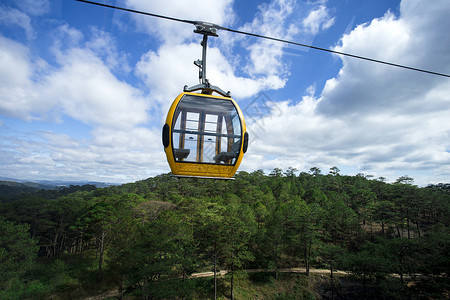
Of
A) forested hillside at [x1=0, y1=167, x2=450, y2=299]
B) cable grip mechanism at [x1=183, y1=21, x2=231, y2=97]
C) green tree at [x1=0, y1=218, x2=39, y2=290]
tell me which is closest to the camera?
cable grip mechanism at [x1=183, y1=21, x2=231, y2=97]

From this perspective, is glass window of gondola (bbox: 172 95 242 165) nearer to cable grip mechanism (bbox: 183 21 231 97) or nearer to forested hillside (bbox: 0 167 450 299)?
cable grip mechanism (bbox: 183 21 231 97)

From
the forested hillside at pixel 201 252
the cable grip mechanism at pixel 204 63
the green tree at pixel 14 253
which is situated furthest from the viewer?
the forested hillside at pixel 201 252

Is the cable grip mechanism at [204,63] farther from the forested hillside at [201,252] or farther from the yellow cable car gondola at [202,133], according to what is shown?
the forested hillside at [201,252]

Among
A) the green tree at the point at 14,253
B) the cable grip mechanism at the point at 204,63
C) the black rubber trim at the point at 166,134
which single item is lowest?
the green tree at the point at 14,253

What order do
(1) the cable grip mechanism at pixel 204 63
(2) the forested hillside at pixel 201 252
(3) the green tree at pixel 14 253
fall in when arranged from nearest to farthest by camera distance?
(1) the cable grip mechanism at pixel 204 63, (3) the green tree at pixel 14 253, (2) the forested hillside at pixel 201 252

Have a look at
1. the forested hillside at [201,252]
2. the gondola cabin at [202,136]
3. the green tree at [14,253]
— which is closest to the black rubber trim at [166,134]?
the gondola cabin at [202,136]

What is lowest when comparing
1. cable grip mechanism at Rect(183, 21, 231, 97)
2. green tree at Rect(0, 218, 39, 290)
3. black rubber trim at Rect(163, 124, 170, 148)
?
green tree at Rect(0, 218, 39, 290)

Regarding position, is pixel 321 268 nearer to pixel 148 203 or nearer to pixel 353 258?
pixel 353 258

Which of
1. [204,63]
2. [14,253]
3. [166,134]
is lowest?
[14,253]

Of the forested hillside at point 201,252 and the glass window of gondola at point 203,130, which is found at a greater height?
the glass window of gondola at point 203,130

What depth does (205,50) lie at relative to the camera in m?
5.21

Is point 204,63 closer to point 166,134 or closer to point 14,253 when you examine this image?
point 166,134

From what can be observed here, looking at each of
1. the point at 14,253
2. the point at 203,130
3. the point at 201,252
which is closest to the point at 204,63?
the point at 203,130

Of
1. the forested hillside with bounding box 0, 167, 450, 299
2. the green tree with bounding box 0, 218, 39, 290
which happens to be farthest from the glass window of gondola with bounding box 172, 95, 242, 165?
the green tree with bounding box 0, 218, 39, 290
